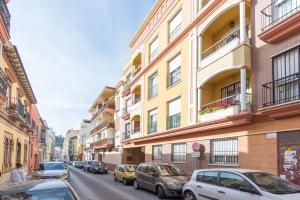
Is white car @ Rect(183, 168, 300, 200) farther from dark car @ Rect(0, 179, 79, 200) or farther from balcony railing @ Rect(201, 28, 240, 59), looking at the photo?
balcony railing @ Rect(201, 28, 240, 59)

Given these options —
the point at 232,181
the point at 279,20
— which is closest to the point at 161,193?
the point at 232,181

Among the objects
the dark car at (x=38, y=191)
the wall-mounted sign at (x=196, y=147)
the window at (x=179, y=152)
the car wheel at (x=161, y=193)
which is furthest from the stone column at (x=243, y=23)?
the dark car at (x=38, y=191)

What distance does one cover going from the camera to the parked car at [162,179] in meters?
14.4

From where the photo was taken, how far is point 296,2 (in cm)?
1280

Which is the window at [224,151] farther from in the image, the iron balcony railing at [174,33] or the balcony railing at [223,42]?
the iron balcony railing at [174,33]

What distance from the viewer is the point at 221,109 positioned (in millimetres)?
16219

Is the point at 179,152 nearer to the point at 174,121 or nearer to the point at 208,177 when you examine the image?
the point at 174,121

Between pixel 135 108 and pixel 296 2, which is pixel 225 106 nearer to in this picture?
pixel 296 2

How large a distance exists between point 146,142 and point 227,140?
12.2 meters

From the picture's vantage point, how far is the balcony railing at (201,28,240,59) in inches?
655

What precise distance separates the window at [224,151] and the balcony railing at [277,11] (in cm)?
541

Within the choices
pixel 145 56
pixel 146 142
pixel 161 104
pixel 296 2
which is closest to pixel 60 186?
pixel 296 2

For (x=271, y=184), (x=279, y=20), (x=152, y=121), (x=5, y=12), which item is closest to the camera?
(x=271, y=184)

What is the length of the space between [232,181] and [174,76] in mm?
14159
